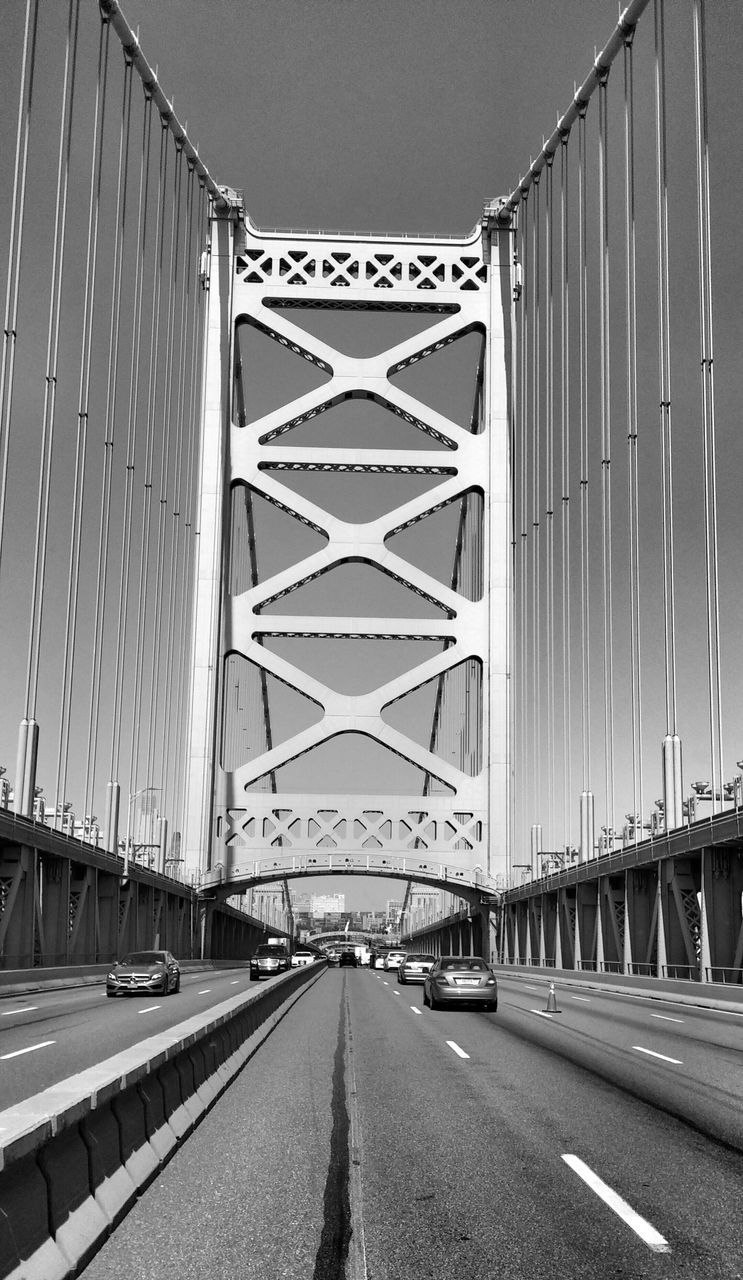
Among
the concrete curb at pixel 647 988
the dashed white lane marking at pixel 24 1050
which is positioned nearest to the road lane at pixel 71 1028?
the dashed white lane marking at pixel 24 1050

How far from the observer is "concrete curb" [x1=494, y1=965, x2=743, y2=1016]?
28516 mm

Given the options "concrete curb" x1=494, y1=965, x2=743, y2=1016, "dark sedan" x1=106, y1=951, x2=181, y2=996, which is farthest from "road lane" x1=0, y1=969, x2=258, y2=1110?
"concrete curb" x1=494, y1=965, x2=743, y2=1016

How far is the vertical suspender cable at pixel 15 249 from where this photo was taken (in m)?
32.2

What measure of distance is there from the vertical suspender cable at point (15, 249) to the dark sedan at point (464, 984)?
13111 mm

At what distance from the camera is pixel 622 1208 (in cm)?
788

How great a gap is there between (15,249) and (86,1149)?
97.0 feet

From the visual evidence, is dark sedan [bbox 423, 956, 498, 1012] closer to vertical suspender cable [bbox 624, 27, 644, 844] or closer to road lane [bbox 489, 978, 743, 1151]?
road lane [bbox 489, 978, 743, 1151]

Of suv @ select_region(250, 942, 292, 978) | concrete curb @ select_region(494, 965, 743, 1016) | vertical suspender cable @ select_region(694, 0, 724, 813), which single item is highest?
vertical suspender cable @ select_region(694, 0, 724, 813)

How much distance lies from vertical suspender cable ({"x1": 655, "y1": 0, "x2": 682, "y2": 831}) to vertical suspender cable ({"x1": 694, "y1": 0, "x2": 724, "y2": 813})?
4.14 meters

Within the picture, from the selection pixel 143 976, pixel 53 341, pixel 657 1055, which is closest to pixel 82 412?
pixel 53 341

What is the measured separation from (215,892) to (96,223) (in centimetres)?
3223

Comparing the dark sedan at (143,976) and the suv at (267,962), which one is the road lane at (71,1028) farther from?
the suv at (267,962)

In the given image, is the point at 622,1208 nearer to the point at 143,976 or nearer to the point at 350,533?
the point at 143,976

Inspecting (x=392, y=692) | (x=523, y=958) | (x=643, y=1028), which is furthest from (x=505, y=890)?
(x=643, y=1028)
